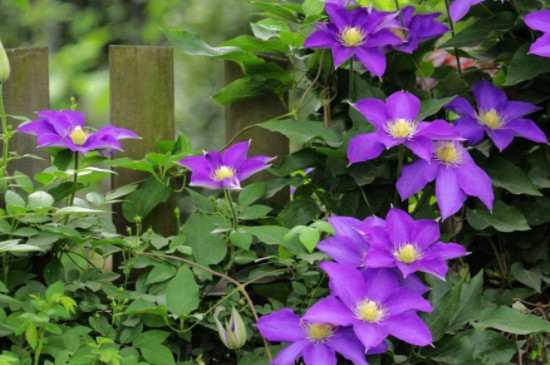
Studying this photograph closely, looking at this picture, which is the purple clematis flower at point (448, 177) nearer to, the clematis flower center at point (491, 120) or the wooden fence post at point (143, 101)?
the clematis flower center at point (491, 120)

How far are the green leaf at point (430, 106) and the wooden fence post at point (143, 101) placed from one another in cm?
56

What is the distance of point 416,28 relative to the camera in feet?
5.84

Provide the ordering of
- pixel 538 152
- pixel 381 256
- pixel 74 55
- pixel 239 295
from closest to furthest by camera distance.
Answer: pixel 381 256 → pixel 239 295 → pixel 538 152 → pixel 74 55

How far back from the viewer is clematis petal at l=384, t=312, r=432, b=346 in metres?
1.34

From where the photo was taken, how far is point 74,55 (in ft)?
12.1

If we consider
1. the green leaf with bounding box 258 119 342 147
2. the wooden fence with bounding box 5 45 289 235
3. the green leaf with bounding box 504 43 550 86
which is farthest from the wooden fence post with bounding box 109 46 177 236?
the green leaf with bounding box 504 43 550 86

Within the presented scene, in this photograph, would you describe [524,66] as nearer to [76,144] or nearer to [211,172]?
[211,172]

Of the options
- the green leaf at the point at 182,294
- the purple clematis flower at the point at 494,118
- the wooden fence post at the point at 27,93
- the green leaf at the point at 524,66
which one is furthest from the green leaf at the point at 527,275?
the wooden fence post at the point at 27,93

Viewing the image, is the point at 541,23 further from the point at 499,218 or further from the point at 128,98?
the point at 128,98

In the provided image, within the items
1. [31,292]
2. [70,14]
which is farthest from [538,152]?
[70,14]

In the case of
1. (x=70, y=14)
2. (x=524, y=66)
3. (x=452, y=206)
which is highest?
(x=524, y=66)

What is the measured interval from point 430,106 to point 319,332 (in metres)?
0.51

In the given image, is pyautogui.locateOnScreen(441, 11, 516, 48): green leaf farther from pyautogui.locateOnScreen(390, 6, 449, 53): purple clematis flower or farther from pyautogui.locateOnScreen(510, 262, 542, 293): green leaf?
pyautogui.locateOnScreen(510, 262, 542, 293): green leaf

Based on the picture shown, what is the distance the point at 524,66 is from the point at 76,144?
86 cm
